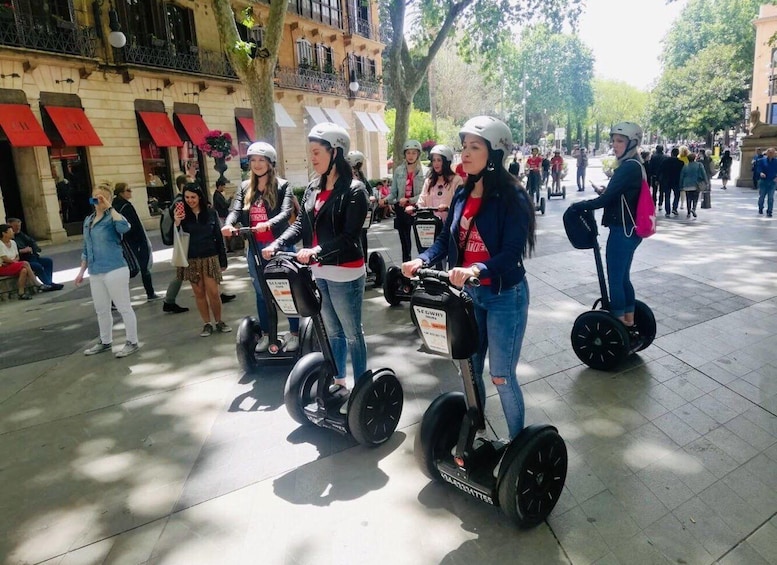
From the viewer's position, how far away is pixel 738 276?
7.50 m

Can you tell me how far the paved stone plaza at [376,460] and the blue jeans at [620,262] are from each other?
66cm

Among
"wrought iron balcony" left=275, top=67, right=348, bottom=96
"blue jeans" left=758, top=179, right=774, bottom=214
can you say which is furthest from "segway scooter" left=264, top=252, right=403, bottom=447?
"wrought iron balcony" left=275, top=67, right=348, bottom=96

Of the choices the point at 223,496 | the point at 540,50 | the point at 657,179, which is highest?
the point at 540,50

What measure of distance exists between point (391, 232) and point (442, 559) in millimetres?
11752

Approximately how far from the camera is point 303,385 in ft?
12.8

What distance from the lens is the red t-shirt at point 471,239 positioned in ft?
9.59

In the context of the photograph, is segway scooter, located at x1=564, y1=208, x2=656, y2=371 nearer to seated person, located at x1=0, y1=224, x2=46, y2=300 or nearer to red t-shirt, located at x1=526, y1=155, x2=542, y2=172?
seated person, located at x1=0, y1=224, x2=46, y2=300

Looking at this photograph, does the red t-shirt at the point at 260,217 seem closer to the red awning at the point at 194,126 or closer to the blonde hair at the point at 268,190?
the blonde hair at the point at 268,190

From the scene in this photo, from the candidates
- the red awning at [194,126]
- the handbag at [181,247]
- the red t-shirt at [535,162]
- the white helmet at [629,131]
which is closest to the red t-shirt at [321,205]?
the white helmet at [629,131]

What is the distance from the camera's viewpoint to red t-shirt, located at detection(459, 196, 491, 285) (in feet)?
9.59

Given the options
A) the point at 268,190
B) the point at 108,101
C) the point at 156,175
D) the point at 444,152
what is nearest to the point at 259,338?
the point at 268,190

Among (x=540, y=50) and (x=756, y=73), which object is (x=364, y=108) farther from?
(x=540, y=50)

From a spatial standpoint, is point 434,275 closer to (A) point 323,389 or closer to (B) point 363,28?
(A) point 323,389

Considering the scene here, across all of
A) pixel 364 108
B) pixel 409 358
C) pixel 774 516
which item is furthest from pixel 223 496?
pixel 364 108
